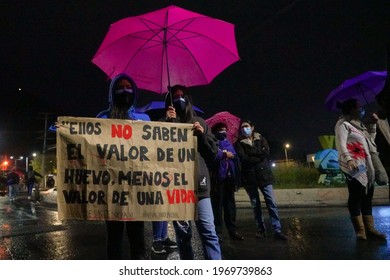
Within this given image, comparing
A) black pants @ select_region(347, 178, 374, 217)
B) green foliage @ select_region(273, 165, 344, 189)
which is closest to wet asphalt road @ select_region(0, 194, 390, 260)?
black pants @ select_region(347, 178, 374, 217)

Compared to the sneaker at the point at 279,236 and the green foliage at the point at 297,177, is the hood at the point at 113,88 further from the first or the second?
the green foliage at the point at 297,177

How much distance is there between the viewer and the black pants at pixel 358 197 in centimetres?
548

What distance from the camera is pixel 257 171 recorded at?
20.6 ft

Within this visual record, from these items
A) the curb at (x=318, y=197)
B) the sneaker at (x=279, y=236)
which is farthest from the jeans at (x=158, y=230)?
the curb at (x=318, y=197)

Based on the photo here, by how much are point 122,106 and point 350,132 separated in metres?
3.52

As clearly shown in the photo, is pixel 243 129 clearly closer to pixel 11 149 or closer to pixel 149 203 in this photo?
pixel 149 203

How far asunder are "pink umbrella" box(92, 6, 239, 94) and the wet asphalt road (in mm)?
2268

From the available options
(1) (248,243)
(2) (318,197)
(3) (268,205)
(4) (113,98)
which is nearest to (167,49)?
(4) (113,98)

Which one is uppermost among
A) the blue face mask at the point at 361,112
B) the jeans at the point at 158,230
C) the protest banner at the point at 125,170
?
the blue face mask at the point at 361,112

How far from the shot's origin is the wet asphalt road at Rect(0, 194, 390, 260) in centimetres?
492

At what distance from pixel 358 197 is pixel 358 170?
1.30 feet

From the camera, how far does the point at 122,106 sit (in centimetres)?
368

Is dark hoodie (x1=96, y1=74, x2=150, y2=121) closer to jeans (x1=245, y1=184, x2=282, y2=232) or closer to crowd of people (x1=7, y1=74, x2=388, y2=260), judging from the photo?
crowd of people (x1=7, y1=74, x2=388, y2=260)
